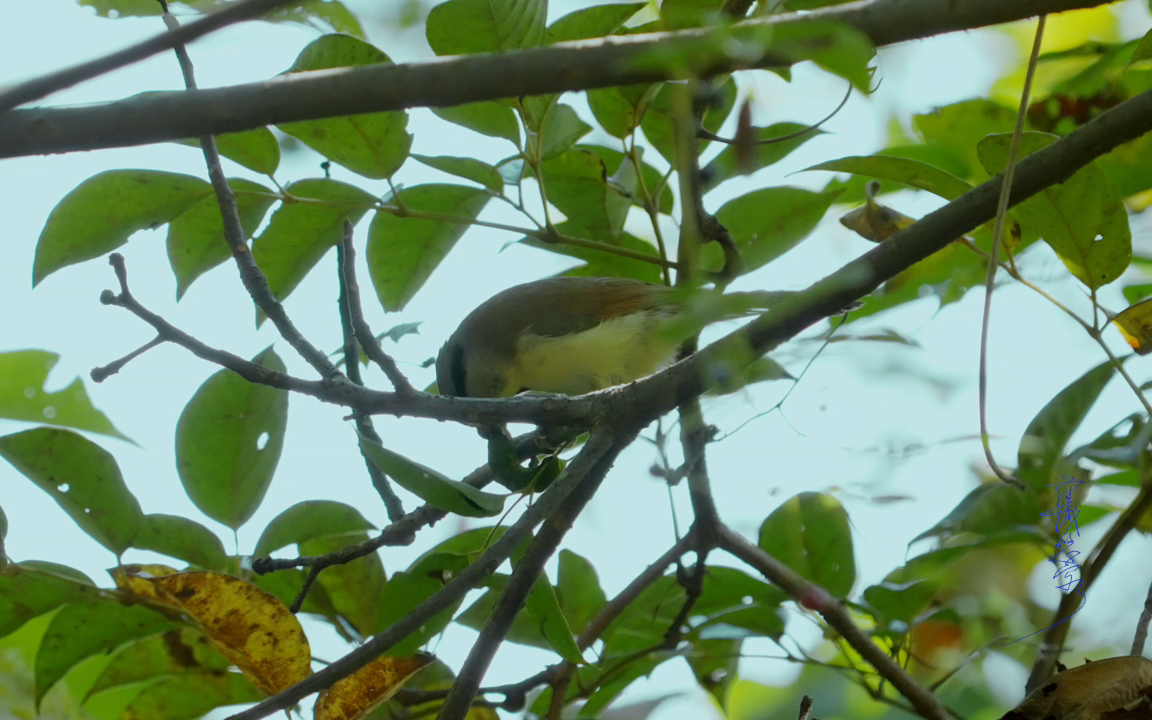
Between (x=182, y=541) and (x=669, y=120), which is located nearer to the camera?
(x=182, y=541)

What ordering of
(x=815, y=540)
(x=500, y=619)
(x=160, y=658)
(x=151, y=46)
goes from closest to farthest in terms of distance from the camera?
1. (x=151, y=46)
2. (x=500, y=619)
3. (x=160, y=658)
4. (x=815, y=540)

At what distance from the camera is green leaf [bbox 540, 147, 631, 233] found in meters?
2.22

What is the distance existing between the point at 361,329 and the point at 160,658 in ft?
3.39

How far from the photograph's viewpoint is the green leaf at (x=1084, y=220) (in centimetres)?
166

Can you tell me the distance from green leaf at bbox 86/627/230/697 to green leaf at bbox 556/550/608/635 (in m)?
0.72

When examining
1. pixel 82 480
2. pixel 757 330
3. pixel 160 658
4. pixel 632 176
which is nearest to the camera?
pixel 757 330

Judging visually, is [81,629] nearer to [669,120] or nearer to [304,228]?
[304,228]

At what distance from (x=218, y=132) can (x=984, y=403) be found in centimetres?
115

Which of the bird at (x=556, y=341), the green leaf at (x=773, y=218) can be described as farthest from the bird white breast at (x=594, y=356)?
the green leaf at (x=773, y=218)

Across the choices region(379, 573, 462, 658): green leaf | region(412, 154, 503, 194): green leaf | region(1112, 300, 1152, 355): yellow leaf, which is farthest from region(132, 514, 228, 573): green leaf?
region(1112, 300, 1152, 355): yellow leaf

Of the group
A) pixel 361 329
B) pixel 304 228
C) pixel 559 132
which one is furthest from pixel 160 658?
pixel 559 132

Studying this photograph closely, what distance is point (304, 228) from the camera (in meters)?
2.07

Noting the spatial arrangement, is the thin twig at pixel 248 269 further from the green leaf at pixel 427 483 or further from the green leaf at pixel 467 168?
the green leaf at pixel 467 168

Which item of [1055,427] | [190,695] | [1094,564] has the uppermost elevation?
[190,695]
